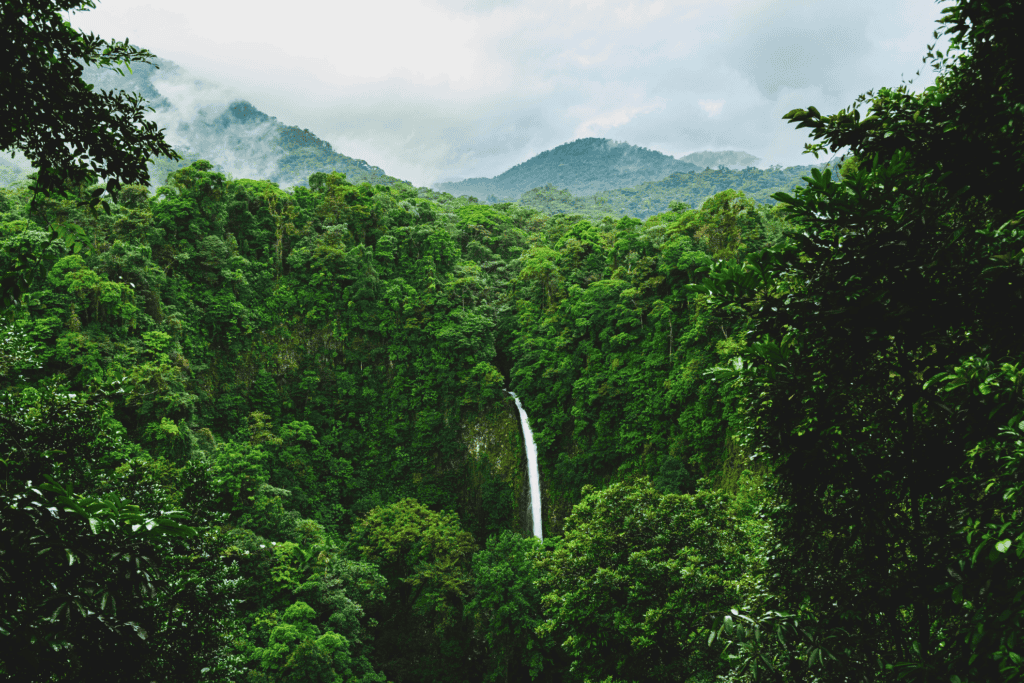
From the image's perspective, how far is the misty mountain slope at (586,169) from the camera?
12962cm

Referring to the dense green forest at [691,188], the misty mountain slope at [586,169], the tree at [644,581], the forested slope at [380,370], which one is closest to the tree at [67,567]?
the tree at [644,581]

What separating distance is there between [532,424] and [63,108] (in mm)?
18959

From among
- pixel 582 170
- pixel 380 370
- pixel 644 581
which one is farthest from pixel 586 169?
pixel 644 581

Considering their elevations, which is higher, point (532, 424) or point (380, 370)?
point (380, 370)

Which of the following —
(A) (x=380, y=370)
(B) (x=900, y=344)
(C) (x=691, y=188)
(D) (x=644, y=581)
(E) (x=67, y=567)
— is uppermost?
(C) (x=691, y=188)

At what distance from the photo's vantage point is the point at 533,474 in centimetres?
2053

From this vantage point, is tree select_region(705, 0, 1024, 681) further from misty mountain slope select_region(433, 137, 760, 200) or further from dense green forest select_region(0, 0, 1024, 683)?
misty mountain slope select_region(433, 137, 760, 200)

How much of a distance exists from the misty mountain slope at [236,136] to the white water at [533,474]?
77.2m

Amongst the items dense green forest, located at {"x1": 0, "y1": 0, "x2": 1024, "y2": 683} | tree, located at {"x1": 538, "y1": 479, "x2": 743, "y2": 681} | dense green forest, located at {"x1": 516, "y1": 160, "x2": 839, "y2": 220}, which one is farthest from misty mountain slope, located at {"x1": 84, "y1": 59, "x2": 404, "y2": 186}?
tree, located at {"x1": 538, "y1": 479, "x2": 743, "y2": 681}

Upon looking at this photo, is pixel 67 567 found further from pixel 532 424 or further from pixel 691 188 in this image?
pixel 691 188

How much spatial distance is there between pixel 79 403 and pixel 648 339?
15.5m

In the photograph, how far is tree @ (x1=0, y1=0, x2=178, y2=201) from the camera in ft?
8.18

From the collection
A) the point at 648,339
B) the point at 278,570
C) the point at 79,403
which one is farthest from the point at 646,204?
the point at 79,403

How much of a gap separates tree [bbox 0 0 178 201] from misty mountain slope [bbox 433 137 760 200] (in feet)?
416
